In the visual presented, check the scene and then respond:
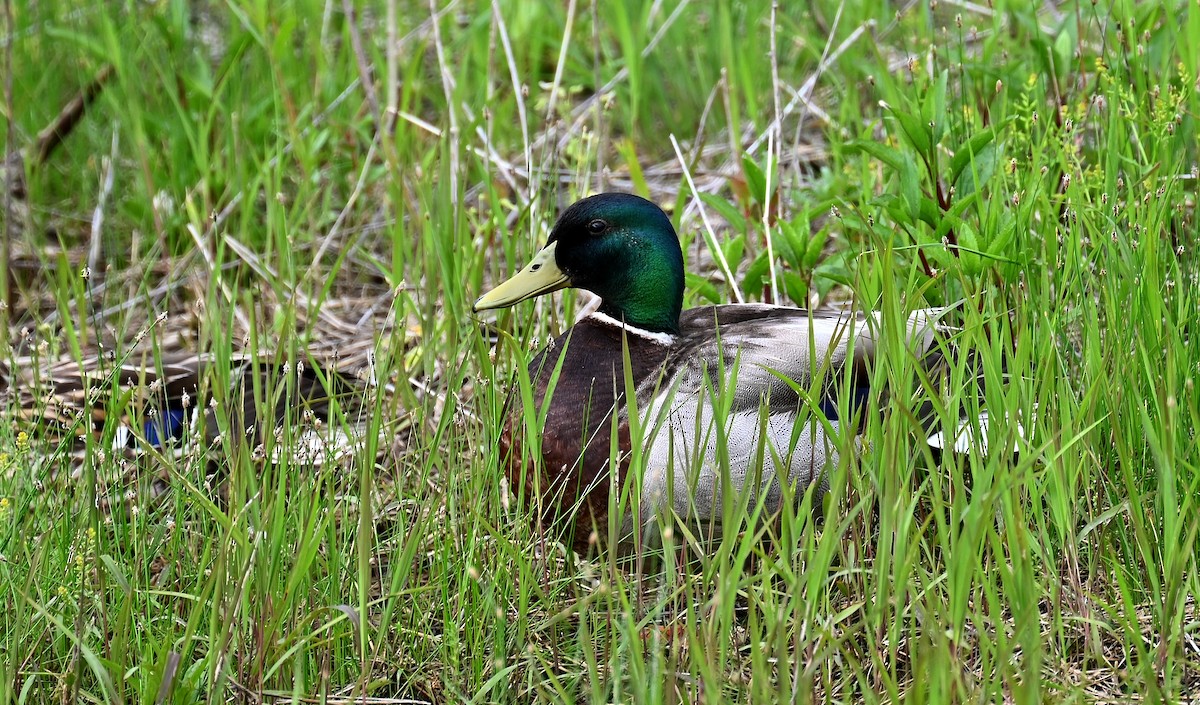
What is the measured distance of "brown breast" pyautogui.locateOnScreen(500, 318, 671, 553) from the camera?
2637 mm

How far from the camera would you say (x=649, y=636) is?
234 cm

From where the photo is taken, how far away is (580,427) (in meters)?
2.75

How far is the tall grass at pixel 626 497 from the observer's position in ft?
6.62

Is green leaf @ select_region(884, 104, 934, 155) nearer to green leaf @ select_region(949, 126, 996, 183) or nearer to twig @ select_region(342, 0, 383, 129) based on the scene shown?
green leaf @ select_region(949, 126, 996, 183)

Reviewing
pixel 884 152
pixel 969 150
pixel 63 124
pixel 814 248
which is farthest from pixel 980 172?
pixel 63 124

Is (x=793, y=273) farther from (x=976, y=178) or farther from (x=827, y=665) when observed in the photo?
(x=827, y=665)

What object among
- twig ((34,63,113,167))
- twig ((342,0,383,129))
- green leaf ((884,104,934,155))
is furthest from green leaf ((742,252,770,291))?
twig ((34,63,113,167))

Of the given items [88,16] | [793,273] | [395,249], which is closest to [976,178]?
[793,273]

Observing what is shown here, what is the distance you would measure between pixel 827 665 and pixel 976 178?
3.88 feet

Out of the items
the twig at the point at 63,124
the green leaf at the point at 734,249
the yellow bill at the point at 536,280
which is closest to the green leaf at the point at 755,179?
the green leaf at the point at 734,249

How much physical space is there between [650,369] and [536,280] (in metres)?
0.32

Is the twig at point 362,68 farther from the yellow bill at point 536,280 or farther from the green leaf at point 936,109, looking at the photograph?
the green leaf at point 936,109

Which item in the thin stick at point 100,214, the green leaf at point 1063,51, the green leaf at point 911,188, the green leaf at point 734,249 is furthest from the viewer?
the thin stick at point 100,214

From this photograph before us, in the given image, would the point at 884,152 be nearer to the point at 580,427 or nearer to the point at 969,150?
the point at 969,150
